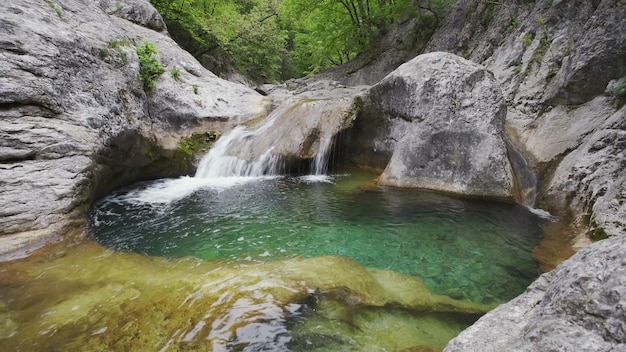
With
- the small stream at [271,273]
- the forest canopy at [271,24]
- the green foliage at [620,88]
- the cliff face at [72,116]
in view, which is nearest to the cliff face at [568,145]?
the green foliage at [620,88]

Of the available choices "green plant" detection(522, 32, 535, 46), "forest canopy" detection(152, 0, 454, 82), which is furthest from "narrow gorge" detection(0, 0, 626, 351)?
"forest canopy" detection(152, 0, 454, 82)

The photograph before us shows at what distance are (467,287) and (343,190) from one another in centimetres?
443

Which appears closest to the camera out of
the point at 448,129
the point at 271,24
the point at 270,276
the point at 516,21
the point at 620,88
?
the point at 270,276

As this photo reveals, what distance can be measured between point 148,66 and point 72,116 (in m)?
3.86

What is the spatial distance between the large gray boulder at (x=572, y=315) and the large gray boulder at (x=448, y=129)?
5688mm

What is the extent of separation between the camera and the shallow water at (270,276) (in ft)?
9.20

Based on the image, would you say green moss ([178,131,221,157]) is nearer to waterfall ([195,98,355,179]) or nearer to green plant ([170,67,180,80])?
waterfall ([195,98,355,179])

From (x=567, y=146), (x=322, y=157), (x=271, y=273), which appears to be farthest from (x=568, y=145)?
(x=271, y=273)

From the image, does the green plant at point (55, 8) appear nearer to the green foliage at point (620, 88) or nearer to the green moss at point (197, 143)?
the green moss at point (197, 143)

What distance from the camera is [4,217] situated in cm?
448

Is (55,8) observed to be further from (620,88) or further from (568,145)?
(620,88)

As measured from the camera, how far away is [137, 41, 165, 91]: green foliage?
29.9ft

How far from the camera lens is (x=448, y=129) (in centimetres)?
777

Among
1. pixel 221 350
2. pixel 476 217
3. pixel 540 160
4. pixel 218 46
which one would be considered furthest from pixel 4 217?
pixel 218 46
